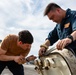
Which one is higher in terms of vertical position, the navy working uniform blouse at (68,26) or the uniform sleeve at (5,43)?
the navy working uniform blouse at (68,26)

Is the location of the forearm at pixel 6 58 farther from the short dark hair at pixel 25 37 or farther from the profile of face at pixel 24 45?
the short dark hair at pixel 25 37

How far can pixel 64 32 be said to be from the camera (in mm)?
4438

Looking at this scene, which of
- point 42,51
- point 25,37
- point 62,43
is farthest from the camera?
point 25,37

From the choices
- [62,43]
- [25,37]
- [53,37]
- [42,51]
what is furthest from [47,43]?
[62,43]

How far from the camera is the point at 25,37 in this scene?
16.1 ft

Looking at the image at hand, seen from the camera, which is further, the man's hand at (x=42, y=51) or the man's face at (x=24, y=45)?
the man's face at (x=24, y=45)

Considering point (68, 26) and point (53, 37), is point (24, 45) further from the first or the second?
point (68, 26)

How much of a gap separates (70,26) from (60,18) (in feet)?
0.96

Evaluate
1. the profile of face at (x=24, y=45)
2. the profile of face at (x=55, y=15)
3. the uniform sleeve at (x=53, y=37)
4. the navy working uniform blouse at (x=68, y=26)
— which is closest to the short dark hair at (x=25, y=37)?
the profile of face at (x=24, y=45)

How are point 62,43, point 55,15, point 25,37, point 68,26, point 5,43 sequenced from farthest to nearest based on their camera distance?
point 5,43 < point 25,37 < point 55,15 < point 68,26 < point 62,43

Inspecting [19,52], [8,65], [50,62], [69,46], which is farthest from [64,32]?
[8,65]

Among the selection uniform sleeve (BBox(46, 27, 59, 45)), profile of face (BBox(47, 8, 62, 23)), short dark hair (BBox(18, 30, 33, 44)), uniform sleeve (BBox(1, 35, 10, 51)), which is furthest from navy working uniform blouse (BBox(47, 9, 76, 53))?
uniform sleeve (BBox(1, 35, 10, 51))

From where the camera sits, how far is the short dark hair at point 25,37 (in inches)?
193

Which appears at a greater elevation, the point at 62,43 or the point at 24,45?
the point at 24,45
